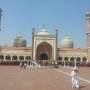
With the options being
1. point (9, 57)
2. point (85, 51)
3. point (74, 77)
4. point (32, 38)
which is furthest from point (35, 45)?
point (74, 77)

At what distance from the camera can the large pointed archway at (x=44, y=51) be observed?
73062mm

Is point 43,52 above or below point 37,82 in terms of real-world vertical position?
above

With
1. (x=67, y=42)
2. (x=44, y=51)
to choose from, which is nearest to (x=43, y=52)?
(x=44, y=51)

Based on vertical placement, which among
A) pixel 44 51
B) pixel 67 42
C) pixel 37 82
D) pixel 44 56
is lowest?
pixel 37 82

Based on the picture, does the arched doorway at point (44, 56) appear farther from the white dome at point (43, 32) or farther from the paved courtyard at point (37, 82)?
the paved courtyard at point (37, 82)

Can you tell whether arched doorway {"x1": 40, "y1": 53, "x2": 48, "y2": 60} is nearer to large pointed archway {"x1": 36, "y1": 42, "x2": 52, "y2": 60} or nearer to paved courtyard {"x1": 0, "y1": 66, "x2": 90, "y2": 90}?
large pointed archway {"x1": 36, "y1": 42, "x2": 52, "y2": 60}

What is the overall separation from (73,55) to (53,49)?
570cm

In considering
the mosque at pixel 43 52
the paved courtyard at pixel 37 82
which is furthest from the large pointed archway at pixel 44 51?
the paved courtyard at pixel 37 82

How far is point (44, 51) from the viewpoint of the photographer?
7406cm

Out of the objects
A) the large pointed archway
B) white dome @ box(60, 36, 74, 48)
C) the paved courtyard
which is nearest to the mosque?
the large pointed archway

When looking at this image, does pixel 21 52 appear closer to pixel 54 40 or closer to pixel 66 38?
pixel 54 40

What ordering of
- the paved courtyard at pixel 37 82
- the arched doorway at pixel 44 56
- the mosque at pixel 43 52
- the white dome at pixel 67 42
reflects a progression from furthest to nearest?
the white dome at pixel 67 42, the arched doorway at pixel 44 56, the mosque at pixel 43 52, the paved courtyard at pixel 37 82

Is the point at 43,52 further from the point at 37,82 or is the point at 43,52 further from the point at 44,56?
the point at 37,82

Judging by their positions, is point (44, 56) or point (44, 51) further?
point (44, 56)
